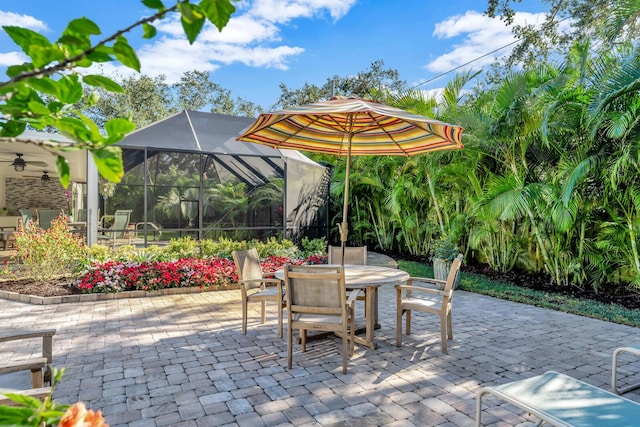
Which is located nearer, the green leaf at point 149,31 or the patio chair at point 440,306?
the green leaf at point 149,31

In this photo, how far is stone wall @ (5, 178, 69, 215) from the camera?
1484 cm

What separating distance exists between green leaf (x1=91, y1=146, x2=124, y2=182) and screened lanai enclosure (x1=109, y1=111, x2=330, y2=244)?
8.39m

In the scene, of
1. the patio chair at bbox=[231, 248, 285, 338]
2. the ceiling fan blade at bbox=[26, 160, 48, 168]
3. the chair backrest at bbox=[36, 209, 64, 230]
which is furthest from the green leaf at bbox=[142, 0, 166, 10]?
the ceiling fan blade at bbox=[26, 160, 48, 168]

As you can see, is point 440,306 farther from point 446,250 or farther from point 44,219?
point 44,219

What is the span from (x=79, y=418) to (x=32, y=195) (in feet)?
58.6

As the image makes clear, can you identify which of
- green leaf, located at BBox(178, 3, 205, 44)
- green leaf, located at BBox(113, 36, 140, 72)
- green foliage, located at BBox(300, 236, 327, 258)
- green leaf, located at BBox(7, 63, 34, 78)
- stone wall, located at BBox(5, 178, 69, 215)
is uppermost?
stone wall, located at BBox(5, 178, 69, 215)

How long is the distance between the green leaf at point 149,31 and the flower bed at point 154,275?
21.1ft

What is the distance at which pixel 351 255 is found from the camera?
5605mm

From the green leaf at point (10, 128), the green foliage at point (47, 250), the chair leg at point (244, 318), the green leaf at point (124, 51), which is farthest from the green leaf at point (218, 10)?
the green foliage at point (47, 250)

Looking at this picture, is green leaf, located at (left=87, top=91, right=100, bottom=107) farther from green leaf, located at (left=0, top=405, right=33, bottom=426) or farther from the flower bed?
the flower bed

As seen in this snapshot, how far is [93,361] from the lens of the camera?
3.73 metres

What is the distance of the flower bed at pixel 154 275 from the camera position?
6273mm

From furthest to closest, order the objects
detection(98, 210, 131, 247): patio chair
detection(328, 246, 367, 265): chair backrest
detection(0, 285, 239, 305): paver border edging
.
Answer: detection(98, 210, 131, 247): patio chair
detection(0, 285, 239, 305): paver border edging
detection(328, 246, 367, 265): chair backrest

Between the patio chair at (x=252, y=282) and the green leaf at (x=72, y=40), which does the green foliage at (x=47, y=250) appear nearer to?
the patio chair at (x=252, y=282)
